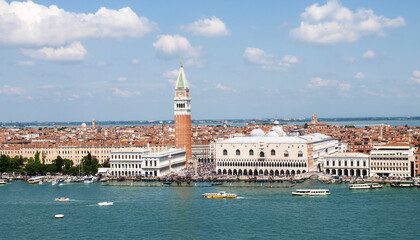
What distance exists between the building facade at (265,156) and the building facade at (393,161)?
3.40 metres

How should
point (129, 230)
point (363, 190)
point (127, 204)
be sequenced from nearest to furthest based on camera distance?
point (129, 230) < point (127, 204) < point (363, 190)

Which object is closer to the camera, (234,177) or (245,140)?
(234,177)

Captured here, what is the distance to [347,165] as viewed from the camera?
3136 cm

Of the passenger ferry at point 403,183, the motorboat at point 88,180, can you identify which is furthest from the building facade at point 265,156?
the motorboat at point 88,180

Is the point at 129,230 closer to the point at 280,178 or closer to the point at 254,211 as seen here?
the point at 254,211

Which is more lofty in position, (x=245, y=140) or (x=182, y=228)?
(x=245, y=140)

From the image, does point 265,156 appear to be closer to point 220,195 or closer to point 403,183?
point 403,183

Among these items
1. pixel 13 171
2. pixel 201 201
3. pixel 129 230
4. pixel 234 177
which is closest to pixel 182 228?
pixel 129 230

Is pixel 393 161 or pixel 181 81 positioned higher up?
pixel 181 81

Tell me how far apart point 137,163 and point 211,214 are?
12.3 metres

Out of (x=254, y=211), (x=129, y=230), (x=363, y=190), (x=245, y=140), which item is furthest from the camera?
(x=245, y=140)

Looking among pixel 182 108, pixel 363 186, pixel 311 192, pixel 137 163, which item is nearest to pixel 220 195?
pixel 311 192

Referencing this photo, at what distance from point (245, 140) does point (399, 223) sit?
47.6ft

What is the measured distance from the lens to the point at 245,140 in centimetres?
3350
